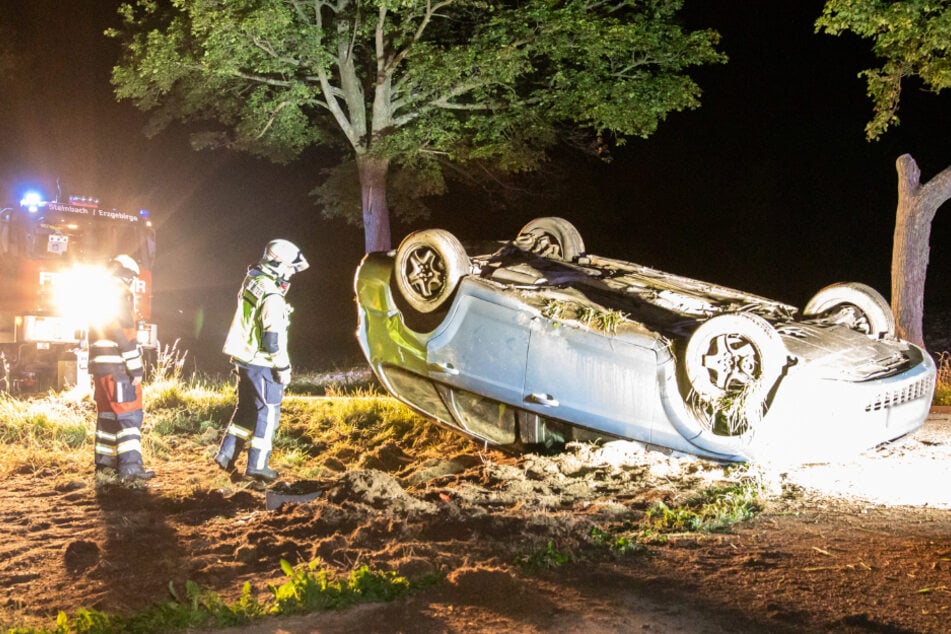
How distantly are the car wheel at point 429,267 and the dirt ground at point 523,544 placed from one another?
1.17m

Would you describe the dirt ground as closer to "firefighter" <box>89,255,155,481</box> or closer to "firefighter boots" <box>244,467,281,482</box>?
"firefighter boots" <box>244,467,281,482</box>

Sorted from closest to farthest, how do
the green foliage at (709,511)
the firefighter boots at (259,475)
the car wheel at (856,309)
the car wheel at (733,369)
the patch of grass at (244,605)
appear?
the patch of grass at (244,605) < the green foliage at (709,511) < the car wheel at (733,369) < the firefighter boots at (259,475) < the car wheel at (856,309)

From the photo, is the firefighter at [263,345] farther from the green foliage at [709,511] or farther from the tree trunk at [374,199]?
the tree trunk at [374,199]

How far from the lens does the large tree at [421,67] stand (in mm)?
10969

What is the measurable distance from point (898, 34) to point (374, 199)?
7.40 m

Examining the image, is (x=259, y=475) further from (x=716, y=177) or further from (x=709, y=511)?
(x=716, y=177)

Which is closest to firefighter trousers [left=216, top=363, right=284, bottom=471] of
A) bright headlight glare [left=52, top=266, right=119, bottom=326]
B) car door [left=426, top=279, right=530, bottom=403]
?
car door [left=426, top=279, right=530, bottom=403]

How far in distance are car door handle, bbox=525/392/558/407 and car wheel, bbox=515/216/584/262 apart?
1.80 meters

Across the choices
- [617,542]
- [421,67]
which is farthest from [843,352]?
[421,67]

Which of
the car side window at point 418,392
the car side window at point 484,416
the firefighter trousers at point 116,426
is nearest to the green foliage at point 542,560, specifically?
the car side window at point 484,416

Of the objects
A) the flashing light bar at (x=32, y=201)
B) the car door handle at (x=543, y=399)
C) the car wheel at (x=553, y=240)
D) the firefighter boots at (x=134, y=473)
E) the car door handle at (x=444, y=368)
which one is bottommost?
the firefighter boots at (x=134, y=473)

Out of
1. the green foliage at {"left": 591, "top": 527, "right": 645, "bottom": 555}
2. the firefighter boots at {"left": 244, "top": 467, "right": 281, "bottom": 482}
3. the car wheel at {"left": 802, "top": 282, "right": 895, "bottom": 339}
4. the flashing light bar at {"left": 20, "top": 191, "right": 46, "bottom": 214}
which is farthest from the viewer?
the flashing light bar at {"left": 20, "top": 191, "right": 46, "bottom": 214}

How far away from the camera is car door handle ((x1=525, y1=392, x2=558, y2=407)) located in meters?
5.18

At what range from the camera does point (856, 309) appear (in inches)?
242
